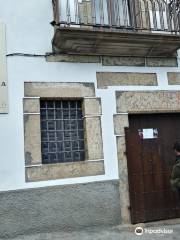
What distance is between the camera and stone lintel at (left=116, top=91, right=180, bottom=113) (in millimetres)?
6656

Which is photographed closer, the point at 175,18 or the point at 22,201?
the point at 22,201

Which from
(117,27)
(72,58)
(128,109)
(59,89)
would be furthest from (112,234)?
(117,27)

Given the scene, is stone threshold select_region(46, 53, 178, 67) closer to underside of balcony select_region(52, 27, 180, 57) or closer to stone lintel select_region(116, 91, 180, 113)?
underside of balcony select_region(52, 27, 180, 57)

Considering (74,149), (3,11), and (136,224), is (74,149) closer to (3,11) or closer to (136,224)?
(136,224)

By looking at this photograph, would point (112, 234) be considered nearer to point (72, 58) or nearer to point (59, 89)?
point (59, 89)

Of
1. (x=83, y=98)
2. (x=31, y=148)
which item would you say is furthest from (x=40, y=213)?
(x=83, y=98)

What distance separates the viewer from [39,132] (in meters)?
6.06

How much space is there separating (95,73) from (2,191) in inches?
107

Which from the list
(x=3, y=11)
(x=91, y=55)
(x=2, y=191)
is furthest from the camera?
(x=91, y=55)

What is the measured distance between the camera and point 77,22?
653 cm

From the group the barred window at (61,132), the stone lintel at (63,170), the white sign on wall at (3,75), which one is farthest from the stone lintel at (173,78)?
the white sign on wall at (3,75)

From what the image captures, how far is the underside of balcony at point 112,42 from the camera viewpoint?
6109 mm

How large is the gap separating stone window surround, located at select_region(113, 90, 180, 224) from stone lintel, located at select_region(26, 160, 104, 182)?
1.52ft

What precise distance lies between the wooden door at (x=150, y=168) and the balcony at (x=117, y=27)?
1381 mm
